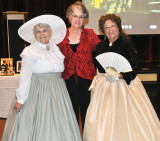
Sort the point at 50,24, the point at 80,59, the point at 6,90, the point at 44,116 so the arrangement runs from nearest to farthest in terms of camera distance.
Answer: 1. the point at 44,116
2. the point at 50,24
3. the point at 80,59
4. the point at 6,90

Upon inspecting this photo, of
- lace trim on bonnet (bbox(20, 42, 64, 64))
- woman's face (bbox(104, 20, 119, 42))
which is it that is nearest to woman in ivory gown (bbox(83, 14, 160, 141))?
woman's face (bbox(104, 20, 119, 42))

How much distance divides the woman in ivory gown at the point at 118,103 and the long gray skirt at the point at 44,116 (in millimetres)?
245

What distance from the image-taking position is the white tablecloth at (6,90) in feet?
11.4

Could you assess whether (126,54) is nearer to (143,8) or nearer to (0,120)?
(0,120)

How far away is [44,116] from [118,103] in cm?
67

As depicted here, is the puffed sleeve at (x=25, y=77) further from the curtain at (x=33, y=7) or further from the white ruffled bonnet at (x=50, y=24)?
the curtain at (x=33, y=7)

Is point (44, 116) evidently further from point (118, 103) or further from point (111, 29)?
point (111, 29)

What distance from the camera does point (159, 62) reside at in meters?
5.86

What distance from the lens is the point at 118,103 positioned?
2.13 metres

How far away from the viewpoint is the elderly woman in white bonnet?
1.94m

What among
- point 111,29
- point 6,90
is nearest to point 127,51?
point 111,29

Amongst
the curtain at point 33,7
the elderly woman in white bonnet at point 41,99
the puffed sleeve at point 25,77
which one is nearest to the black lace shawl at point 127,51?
the elderly woman in white bonnet at point 41,99

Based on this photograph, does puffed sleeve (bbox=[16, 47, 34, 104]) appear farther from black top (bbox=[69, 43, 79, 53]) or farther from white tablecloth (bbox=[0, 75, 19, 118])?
white tablecloth (bbox=[0, 75, 19, 118])

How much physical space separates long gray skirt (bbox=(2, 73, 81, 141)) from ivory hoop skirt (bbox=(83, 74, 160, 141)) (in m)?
0.20
